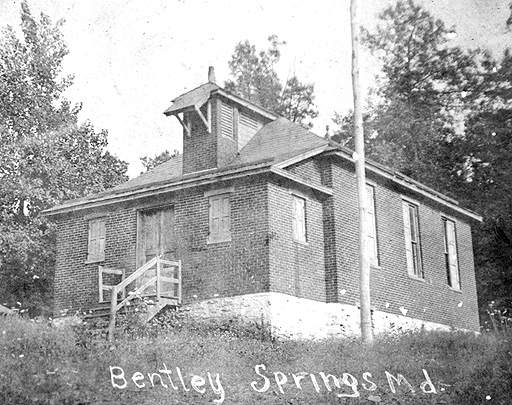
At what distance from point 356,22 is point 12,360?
979 centimetres

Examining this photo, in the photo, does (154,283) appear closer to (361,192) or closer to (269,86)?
(361,192)

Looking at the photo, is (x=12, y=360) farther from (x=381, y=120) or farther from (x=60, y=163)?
(x=381, y=120)

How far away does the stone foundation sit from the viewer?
17891 millimetres

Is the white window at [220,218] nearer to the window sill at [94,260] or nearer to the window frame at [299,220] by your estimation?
the window frame at [299,220]

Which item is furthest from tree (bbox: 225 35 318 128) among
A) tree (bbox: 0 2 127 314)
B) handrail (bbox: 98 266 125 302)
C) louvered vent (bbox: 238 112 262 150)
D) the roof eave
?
handrail (bbox: 98 266 125 302)

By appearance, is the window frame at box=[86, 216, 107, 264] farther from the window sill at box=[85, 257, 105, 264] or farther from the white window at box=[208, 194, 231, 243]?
Result: the white window at box=[208, 194, 231, 243]

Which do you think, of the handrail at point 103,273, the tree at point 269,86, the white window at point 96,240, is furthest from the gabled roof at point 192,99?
the tree at point 269,86

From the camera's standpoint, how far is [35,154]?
28609mm

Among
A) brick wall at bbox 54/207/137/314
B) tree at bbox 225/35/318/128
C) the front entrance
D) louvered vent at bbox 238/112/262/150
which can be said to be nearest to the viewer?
the front entrance

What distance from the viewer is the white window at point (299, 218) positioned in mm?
19359

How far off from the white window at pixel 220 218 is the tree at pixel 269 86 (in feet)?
54.0

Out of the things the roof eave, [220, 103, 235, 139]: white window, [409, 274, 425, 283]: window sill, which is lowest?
[409, 274, 425, 283]: window sill

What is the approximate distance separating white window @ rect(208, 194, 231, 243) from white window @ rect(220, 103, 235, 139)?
2718 millimetres

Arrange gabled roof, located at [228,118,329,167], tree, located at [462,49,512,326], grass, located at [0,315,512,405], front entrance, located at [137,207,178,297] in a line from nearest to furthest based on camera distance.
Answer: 1. grass, located at [0,315,512,405]
2. front entrance, located at [137,207,178,297]
3. gabled roof, located at [228,118,329,167]
4. tree, located at [462,49,512,326]
